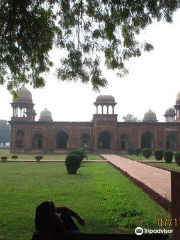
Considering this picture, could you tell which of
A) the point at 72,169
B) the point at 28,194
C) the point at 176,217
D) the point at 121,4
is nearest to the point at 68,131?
the point at 72,169

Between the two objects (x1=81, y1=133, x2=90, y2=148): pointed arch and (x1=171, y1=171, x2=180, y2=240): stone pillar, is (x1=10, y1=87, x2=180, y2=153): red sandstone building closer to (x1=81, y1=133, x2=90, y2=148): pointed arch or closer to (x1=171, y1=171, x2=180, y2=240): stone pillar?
(x1=81, y1=133, x2=90, y2=148): pointed arch

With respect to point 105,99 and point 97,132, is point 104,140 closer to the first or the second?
point 97,132

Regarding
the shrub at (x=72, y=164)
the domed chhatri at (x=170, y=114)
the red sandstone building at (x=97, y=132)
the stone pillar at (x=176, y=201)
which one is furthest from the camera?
the domed chhatri at (x=170, y=114)

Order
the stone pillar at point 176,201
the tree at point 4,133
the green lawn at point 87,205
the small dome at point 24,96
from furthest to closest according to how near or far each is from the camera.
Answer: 1. the tree at point 4,133
2. the small dome at point 24,96
3. the green lawn at point 87,205
4. the stone pillar at point 176,201

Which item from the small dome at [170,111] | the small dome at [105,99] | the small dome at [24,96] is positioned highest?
the small dome at [24,96]

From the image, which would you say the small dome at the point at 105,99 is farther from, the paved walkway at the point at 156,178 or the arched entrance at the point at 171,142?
the paved walkway at the point at 156,178

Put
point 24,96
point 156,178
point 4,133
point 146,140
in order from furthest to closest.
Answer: point 4,133 < point 146,140 < point 24,96 < point 156,178

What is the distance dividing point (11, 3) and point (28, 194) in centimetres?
420

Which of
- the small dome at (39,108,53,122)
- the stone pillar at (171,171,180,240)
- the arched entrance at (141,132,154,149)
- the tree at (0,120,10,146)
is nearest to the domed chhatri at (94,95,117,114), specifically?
the arched entrance at (141,132,154,149)

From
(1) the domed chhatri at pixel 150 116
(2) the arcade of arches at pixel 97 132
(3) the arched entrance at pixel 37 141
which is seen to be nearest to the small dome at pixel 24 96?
(2) the arcade of arches at pixel 97 132

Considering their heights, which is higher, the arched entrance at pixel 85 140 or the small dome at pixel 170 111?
the small dome at pixel 170 111

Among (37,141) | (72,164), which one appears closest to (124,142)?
(37,141)

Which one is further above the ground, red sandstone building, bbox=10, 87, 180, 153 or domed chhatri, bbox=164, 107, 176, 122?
domed chhatri, bbox=164, 107, 176, 122

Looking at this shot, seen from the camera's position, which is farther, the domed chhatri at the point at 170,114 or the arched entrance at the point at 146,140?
the domed chhatri at the point at 170,114
